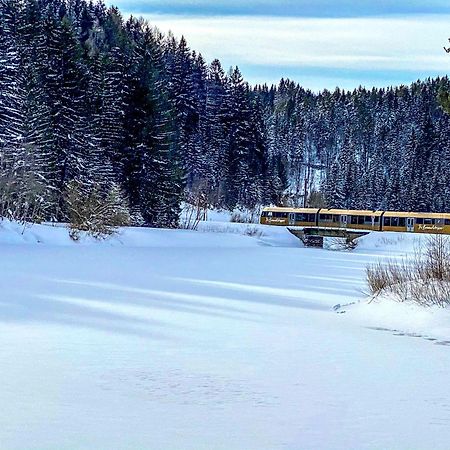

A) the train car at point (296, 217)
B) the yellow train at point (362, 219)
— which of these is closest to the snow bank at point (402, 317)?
the yellow train at point (362, 219)

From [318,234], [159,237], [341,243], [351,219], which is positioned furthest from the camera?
[351,219]

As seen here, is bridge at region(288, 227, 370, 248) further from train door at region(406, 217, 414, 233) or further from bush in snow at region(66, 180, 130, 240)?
bush in snow at region(66, 180, 130, 240)

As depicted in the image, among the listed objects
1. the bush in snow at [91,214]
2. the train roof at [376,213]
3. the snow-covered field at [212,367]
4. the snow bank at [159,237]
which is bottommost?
the snow-covered field at [212,367]

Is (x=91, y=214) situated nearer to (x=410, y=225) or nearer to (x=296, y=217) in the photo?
(x=296, y=217)

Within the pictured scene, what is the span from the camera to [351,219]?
2117 inches

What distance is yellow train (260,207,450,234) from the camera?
2013 inches

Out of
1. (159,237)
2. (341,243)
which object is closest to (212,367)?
(159,237)

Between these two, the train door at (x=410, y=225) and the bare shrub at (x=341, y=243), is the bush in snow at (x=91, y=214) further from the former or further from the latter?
the train door at (x=410, y=225)

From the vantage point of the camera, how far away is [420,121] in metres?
123

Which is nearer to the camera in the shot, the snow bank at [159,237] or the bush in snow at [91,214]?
the snow bank at [159,237]

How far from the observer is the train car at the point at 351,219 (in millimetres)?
53062

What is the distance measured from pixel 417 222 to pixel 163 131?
21036 mm

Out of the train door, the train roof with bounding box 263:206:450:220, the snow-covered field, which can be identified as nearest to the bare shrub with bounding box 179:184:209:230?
the train roof with bounding box 263:206:450:220

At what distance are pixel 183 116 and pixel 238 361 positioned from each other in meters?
61.1
